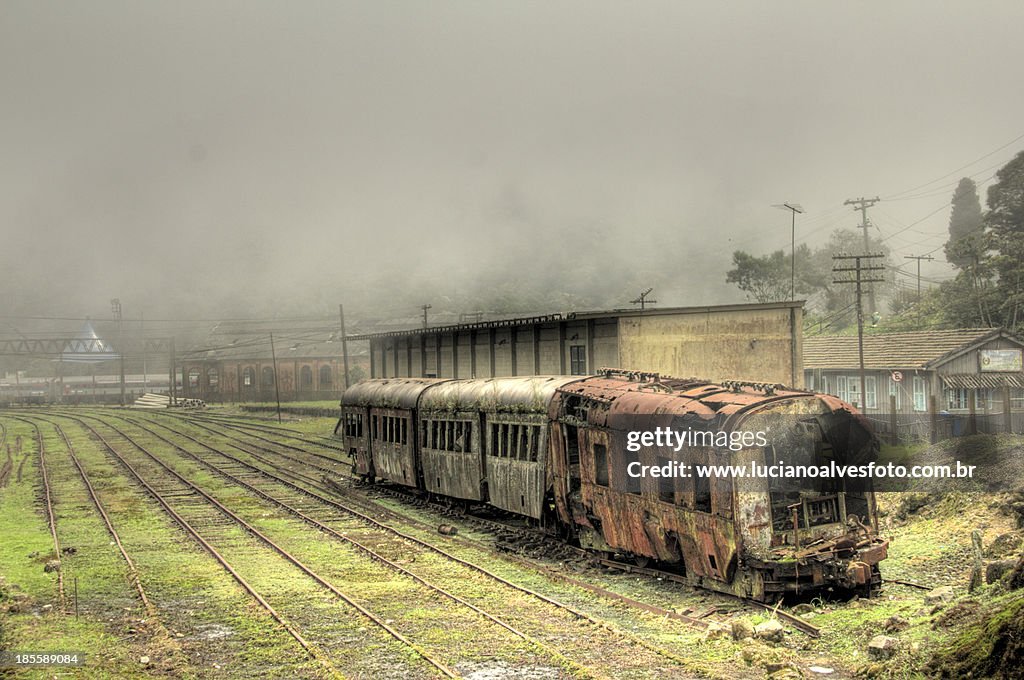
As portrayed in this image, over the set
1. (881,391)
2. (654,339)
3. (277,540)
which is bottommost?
(277,540)

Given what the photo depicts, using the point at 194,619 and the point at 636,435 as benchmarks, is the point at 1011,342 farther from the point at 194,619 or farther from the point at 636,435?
the point at 194,619

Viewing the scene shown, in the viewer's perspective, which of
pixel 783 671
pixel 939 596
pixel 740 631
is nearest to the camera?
pixel 783 671

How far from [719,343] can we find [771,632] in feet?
60.1

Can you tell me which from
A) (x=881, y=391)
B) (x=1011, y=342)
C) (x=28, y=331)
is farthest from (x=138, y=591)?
(x=28, y=331)

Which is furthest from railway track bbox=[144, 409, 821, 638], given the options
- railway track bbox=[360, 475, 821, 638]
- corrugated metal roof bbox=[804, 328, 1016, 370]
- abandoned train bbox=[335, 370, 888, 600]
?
corrugated metal roof bbox=[804, 328, 1016, 370]

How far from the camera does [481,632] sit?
12.1 m

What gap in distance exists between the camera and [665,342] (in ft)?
99.3

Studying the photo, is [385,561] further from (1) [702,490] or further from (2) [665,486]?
(1) [702,490]

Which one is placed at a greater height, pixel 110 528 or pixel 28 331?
pixel 28 331

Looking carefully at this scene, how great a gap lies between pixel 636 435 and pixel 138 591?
350 inches

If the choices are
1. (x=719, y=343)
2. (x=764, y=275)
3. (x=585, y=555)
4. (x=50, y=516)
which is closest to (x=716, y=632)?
(x=585, y=555)

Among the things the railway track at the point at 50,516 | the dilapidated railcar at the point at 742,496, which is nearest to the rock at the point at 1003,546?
the dilapidated railcar at the point at 742,496

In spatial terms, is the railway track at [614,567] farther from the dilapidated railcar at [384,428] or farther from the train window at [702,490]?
the train window at [702,490]

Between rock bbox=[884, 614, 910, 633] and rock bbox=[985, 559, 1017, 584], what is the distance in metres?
1.48
